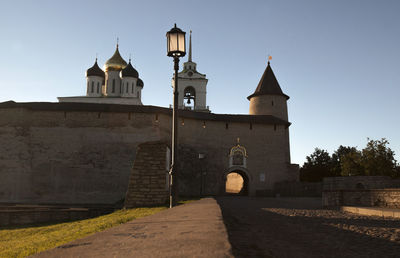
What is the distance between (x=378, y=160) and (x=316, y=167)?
11.0 metres

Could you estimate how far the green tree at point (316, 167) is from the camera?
4522 centimetres

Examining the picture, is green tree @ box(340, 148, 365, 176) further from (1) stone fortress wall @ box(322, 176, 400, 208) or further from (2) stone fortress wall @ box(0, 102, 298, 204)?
(1) stone fortress wall @ box(322, 176, 400, 208)

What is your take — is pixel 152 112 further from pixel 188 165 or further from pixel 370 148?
pixel 370 148

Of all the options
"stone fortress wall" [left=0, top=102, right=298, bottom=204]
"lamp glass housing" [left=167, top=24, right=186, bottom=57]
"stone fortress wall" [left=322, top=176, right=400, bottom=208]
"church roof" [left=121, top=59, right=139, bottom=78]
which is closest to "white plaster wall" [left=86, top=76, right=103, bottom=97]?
"church roof" [left=121, top=59, right=139, bottom=78]

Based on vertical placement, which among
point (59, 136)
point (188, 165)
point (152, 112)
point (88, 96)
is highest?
point (88, 96)

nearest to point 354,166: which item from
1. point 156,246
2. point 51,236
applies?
point 51,236

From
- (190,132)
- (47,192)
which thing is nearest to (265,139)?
(190,132)

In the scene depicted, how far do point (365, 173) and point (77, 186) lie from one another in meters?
27.9

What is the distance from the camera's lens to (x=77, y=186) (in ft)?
77.3

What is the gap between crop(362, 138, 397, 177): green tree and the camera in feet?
119

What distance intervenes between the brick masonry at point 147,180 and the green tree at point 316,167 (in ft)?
117

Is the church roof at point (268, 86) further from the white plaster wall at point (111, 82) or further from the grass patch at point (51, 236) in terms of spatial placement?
the grass patch at point (51, 236)

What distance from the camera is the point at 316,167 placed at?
46.7 meters

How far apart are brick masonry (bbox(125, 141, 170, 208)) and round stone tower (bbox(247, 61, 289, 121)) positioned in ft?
67.8
